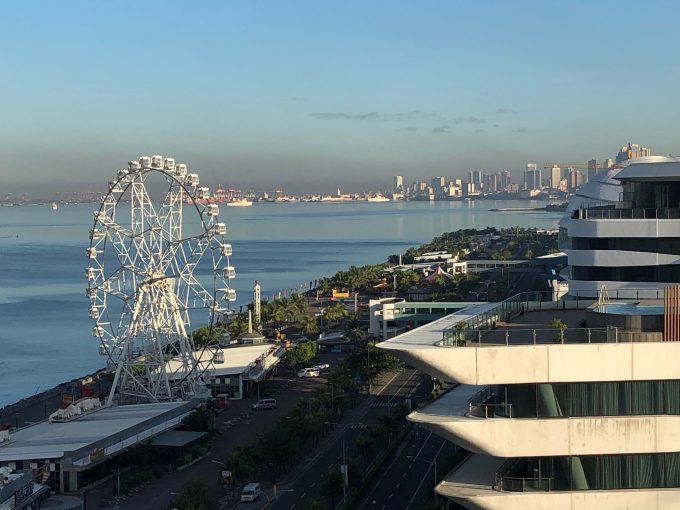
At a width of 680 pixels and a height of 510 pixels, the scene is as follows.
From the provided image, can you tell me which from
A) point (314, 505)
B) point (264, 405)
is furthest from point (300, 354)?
point (314, 505)

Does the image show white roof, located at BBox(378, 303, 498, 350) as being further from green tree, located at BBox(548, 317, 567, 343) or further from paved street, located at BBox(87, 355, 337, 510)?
paved street, located at BBox(87, 355, 337, 510)

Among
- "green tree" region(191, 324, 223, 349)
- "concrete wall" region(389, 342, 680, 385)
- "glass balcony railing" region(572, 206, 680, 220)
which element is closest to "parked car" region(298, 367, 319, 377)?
"green tree" region(191, 324, 223, 349)

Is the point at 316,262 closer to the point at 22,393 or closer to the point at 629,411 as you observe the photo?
the point at 22,393

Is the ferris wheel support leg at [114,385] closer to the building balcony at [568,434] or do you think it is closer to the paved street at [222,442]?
the paved street at [222,442]

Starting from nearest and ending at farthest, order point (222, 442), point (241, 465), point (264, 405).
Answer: point (241, 465)
point (222, 442)
point (264, 405)

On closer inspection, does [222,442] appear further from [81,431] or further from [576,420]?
[576,420]

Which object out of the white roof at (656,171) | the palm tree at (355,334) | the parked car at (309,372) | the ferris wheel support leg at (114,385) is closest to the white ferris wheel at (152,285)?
the ferris wheel support leg at (114,385)
